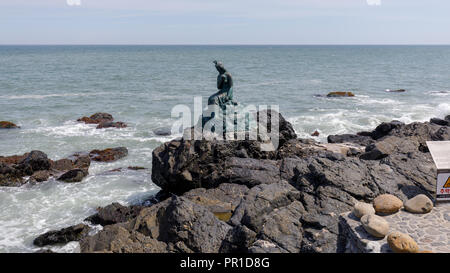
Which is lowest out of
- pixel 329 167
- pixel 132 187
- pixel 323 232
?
pixel 132 187

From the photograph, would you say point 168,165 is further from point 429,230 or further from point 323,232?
point 429,230

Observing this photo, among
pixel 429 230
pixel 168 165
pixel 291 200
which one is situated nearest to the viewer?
pixel 429 230

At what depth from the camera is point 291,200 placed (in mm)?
10062

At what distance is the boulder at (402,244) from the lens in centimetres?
746

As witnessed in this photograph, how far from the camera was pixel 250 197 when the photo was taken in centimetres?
1009

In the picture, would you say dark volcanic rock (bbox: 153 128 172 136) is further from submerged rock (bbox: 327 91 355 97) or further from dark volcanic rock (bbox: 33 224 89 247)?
submerged rock (bbox: 327 91 355 97)

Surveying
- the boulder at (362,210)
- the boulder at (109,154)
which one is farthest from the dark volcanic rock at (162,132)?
the boulder at (362,210)

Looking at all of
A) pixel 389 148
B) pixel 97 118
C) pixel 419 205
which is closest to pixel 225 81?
pixel 389 148

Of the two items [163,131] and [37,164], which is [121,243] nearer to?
[37,164]

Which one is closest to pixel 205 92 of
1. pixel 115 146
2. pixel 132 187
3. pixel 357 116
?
pixel 357 116

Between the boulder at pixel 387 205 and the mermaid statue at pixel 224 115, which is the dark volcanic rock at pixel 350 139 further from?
the boulder at pixel 387 205

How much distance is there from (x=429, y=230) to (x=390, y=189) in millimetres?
2309

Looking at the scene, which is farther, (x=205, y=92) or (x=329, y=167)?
(x=205, y=92)

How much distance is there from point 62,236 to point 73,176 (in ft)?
18.5
